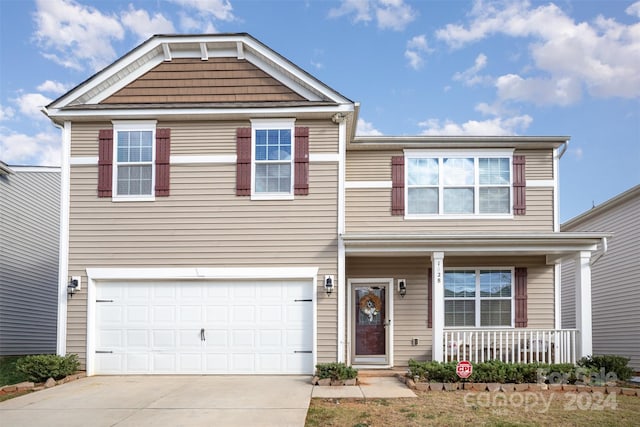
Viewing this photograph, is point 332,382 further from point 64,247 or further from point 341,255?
point 64,247

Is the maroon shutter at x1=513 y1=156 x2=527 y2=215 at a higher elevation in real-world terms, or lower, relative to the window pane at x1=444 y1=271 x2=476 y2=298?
higher

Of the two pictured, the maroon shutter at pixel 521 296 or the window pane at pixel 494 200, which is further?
the window pane at pixel 494 200

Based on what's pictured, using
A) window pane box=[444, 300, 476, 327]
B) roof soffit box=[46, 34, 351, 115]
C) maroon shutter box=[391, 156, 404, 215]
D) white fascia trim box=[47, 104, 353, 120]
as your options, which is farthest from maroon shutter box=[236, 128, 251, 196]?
window pane box=[444, 300, 476, 327]

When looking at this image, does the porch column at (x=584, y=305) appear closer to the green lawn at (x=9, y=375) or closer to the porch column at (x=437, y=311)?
the porch column at (x=437, y=311)

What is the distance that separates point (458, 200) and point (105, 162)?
305 inches

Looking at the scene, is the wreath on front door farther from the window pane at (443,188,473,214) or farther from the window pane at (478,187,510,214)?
the window pane at (478,187,510,214)

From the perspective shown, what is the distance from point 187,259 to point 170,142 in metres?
2.45

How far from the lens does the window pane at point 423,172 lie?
13.8 meters

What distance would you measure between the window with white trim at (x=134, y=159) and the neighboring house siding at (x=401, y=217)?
448 centimetres

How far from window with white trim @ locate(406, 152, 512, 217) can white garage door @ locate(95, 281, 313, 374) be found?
362cm

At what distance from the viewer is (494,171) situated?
13781 millimetres

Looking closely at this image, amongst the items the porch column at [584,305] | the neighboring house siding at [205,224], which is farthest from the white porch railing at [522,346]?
the neighboring house siding at [205,224]

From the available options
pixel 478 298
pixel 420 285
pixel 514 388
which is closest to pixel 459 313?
pixel 478 298

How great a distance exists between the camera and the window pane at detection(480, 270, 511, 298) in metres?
13.6
